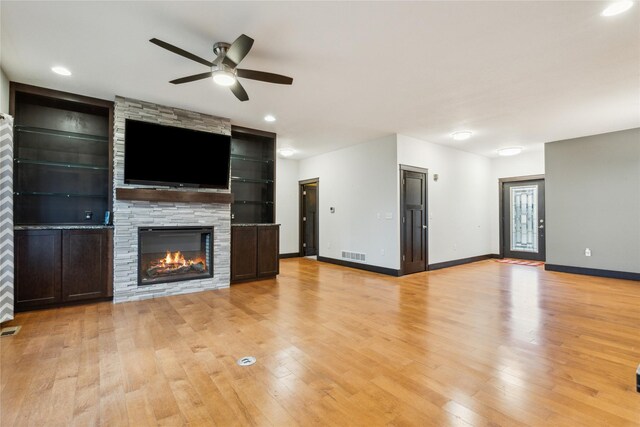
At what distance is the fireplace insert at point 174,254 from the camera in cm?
452

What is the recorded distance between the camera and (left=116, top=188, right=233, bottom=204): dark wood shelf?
4141mm

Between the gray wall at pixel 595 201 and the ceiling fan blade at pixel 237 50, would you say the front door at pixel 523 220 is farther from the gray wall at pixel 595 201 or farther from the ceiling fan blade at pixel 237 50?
the ceiling fan blade at pixel 237 50

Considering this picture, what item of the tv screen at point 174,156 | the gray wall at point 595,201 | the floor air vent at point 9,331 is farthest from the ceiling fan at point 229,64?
the gray wall at point 595,201

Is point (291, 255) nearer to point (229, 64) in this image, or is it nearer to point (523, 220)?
point (229, 64)

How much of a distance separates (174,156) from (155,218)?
99 centimetres

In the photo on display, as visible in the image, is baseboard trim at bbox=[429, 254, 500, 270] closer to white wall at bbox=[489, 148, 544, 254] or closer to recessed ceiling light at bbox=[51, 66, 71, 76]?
white wall at bbox=[489, 148, 544, 254]

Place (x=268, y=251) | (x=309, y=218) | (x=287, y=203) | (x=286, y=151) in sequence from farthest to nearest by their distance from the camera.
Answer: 1. (x=309, y=218)
2. (x=287, y=203)
3. (x=286, y=151)
4. (x=268, y=251)

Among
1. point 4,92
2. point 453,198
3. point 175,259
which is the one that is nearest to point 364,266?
point 453,198

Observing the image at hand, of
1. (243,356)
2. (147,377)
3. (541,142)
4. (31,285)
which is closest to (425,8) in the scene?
(243,356)

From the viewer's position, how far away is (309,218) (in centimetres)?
888

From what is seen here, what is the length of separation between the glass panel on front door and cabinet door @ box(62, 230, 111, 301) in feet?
30.4

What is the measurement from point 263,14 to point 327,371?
2.95 m

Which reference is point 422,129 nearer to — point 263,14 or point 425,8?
point 425,8

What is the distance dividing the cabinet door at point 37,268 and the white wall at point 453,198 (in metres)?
5.52
